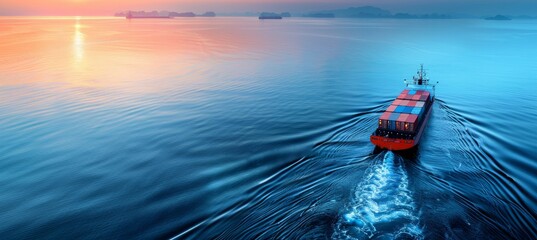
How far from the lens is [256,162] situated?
125 feet

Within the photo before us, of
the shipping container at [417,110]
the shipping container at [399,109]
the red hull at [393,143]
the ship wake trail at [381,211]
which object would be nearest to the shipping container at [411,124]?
the red hull at [393,143]

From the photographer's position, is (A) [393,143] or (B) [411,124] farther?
(B) [411,124]

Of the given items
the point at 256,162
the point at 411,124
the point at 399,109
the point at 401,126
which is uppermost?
the point at 399,109

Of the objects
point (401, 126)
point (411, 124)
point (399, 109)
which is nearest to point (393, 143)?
point (401, 126)

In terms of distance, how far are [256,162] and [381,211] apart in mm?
15033

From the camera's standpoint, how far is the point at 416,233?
25.9 m

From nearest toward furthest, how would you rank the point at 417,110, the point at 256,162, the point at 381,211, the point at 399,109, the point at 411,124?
the point at 381,211
the point at 256,162
the point at 411,124
the point at 417,110
the point at 399,109

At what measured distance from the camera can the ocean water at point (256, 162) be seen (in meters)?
27.5

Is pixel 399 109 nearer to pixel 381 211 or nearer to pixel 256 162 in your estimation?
pixel 381 211

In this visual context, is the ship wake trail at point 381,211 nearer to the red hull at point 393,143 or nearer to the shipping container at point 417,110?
the red hull at point 393,143

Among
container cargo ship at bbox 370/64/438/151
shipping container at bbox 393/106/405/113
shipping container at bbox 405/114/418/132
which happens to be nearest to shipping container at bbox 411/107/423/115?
container cargo ship at bbox 370/64/438/151

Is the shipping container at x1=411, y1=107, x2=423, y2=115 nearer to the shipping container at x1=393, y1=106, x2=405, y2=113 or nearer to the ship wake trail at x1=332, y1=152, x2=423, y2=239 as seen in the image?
the shipping container at x1=393, y1=106, x2=405, y2=113

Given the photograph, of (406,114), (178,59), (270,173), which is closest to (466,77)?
(406,114)

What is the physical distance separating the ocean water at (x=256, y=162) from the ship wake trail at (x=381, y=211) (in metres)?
0.14
